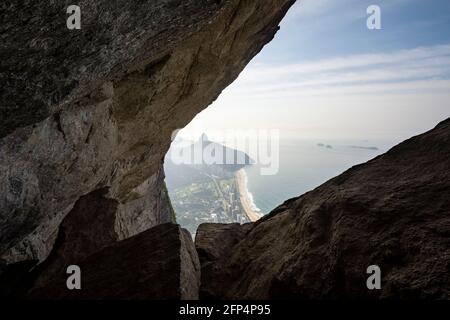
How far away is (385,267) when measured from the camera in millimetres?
7031

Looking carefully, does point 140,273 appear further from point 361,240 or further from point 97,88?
point 97,88

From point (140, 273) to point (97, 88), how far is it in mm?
7931

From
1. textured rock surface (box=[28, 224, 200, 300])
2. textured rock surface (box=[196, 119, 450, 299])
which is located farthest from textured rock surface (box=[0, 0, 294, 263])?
textured rock surface (box=[196, 119, 450, 299])

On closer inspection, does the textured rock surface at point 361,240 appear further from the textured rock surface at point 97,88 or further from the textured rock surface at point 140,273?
the textured rock surface at point 97,88

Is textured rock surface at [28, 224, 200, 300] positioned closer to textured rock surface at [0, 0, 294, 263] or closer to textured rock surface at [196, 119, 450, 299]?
textured rock surface at [196, 119, 450, 299]

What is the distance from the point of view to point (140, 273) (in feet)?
31.3

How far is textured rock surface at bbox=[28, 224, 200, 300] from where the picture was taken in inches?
352

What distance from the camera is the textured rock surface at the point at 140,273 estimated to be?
8953 millimetres

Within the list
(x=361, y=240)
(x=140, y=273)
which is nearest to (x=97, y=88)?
(x=140, y=273)

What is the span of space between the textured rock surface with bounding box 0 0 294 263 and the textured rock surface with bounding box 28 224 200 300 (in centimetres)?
290

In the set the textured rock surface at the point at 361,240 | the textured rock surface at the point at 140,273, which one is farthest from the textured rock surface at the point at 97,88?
the textured rock surface at the point at 361,240

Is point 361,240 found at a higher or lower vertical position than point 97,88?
lower
